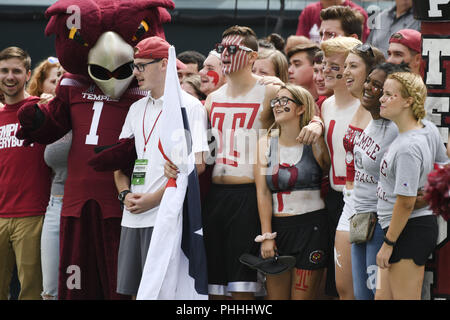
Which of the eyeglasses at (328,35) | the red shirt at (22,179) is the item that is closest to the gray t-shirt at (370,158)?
the eyeglasses at (328,35)

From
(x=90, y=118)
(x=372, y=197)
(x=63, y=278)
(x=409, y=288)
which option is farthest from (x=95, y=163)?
(x=409, y=288)

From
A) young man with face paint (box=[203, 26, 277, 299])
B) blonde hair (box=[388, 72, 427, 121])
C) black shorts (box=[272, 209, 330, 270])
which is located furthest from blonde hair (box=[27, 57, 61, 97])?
blonde hair (box=[388, 72, 427, 121])

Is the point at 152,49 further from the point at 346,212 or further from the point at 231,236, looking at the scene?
Result: the point at 346,212

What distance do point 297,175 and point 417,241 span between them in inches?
35.1

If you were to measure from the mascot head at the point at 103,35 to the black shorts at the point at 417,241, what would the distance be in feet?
6.72

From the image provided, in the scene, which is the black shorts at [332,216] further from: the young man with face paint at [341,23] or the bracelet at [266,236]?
the young man with face paint at [341,23]

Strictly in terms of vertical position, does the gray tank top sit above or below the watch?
above

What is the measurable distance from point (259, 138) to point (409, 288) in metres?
1.30

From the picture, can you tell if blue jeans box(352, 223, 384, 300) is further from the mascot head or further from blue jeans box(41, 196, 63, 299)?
blue jeans box(41, 196, 63, 299)

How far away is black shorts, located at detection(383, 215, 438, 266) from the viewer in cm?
371

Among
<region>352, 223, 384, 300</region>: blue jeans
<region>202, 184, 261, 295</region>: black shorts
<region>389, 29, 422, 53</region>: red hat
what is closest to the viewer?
<region>352, 223, 384, 300</region>: blue jeans

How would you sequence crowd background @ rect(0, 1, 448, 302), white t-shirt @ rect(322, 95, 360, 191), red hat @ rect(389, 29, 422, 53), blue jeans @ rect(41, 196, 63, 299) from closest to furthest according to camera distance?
1. white t-shirt @ rect(322, 95, 360, 191)
2. red hat @ rect(389, 29, 422, 53)
3. blue jeans @ rect(41, 196, 63, 299)
4. crowd background @ rect(0, 1, 448, 302)

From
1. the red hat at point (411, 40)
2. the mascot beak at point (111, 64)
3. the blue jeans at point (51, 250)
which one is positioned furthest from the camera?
the blue jeans at point (51, 250)

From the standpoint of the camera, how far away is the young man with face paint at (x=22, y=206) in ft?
17.3
